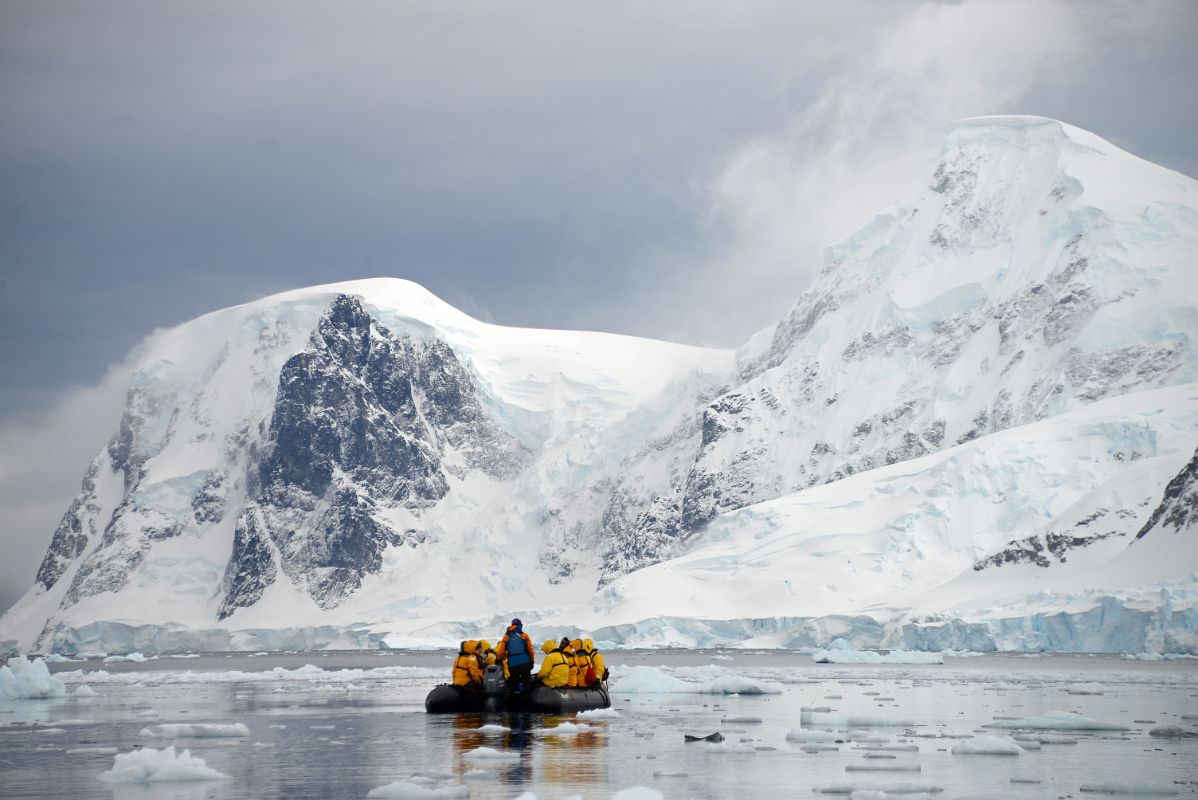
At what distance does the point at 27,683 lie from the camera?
196 feet

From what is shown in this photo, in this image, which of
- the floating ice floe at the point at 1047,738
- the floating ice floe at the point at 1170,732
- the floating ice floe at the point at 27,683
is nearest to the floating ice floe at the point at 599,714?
the floating ice floe at the point at 1047,738

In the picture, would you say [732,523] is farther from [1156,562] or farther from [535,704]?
[535,704]

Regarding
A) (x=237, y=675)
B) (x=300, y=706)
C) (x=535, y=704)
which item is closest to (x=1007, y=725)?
(x=535, y=704)

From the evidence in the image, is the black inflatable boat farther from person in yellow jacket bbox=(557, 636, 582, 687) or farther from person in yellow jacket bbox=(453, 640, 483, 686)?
person in yellow jacket bbox=(557, 636, 582, 687)

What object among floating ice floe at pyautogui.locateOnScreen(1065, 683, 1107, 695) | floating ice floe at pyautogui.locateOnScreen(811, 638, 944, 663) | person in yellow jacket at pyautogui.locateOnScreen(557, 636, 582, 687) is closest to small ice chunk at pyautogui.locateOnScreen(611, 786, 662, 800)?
person in yellow jacket at pyautogui.locateOnScreen(557, 636, 582, 687)

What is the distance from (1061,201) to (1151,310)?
27.5m

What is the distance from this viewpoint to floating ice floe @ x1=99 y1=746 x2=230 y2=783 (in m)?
28.9

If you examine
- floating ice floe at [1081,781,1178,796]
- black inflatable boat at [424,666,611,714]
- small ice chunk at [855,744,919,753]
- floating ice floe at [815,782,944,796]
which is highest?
black inflatable boat at [424,666,611,714]

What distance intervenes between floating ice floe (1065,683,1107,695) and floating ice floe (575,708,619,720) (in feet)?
66.5

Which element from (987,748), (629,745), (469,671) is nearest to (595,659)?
(469,671)

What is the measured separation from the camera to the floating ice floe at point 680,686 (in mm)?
55938

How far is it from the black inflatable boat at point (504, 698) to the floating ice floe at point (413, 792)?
59.4 feet

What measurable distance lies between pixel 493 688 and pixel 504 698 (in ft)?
1.74

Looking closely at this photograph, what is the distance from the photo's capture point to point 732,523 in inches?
6575
